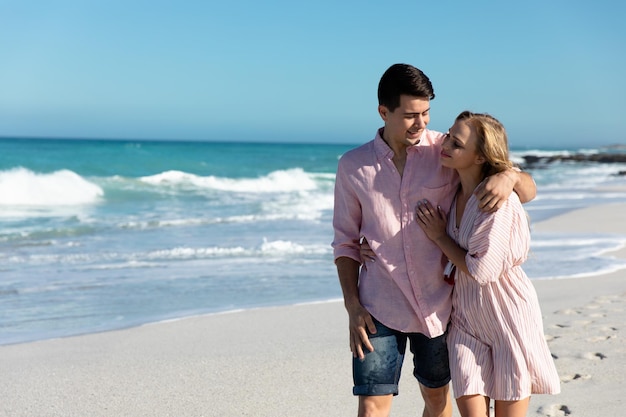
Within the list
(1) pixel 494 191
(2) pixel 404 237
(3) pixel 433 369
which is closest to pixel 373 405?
(3) pixel 433 369

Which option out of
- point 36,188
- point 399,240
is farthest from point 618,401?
point 36,188

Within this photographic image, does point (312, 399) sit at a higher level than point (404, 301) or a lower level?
lower

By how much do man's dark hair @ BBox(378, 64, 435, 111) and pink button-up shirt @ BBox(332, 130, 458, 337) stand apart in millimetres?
221

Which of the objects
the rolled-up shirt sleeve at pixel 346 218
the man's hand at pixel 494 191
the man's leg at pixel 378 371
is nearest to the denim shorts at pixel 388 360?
the man's leg at pixel 378 371

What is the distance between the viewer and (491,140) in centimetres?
→ 327

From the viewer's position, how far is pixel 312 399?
5016 mm

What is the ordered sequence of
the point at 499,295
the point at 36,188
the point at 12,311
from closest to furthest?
the point at 499,295, the point at 12,311, the point at 36,188

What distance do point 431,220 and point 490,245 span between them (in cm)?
26

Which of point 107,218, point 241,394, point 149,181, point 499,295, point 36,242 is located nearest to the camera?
point 499,295

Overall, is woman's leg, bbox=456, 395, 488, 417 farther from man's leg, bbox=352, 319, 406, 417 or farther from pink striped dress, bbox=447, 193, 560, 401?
man's leg, bbox=352, 319, 406, 417

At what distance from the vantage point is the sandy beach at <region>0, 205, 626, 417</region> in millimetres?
4922

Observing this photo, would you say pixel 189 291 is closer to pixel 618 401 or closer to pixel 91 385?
pixel 91 385

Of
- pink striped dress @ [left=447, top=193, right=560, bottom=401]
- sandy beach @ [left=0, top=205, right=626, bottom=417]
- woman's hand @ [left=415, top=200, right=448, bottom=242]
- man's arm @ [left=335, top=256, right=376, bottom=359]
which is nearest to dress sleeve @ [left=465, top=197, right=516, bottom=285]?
pink striped dress @ [left=447, top=193, right=560, bottom=401]

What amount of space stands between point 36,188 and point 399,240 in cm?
2435
